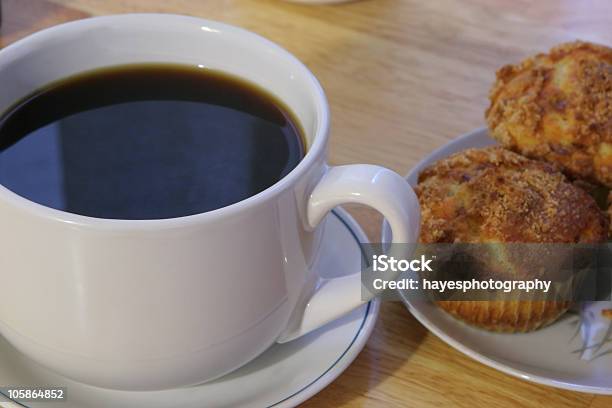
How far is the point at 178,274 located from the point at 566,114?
478 millimetres

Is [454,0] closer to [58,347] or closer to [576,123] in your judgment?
Answer: [576,123]

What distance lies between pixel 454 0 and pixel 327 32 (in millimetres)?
233

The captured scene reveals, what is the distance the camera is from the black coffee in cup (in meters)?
0.65

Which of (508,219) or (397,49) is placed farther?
(397,49)

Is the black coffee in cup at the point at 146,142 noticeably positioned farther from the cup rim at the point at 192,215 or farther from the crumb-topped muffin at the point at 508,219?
the crumb-topped muffin at the point at 508,219

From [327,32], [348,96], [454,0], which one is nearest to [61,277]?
[348,96]

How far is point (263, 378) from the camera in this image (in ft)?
2.34

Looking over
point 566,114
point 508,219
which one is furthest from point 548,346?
point 566,114

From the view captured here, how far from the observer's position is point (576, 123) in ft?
2.85

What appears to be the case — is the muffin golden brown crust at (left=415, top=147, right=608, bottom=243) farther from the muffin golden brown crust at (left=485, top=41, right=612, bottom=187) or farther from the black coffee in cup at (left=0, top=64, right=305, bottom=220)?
the black coffee in cup at (left=0, top=64, right=305, bottom=220)

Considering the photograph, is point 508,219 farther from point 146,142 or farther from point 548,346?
point 146,142

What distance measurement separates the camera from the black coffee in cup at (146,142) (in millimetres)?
655

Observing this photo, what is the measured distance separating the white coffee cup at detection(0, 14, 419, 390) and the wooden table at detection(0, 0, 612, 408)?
16 centimetres

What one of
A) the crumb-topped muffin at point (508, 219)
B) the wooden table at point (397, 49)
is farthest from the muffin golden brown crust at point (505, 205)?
the wooden table at point (397, 49)
